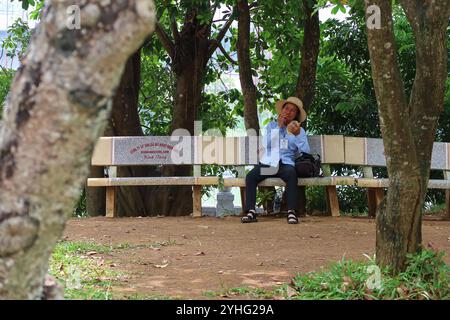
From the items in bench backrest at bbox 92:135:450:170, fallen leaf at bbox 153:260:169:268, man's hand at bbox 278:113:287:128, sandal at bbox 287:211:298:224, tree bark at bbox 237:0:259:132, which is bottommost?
fallen leaf at bbox 153:260:169:268

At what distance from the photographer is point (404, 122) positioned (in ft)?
14.2

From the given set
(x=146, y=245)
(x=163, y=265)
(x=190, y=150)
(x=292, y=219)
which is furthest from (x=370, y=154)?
(x=163, y=265)

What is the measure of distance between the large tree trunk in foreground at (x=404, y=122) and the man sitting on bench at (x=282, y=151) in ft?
12.3

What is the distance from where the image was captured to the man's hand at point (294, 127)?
341 inches

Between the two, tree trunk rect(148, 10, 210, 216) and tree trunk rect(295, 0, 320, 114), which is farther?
tree trunk rect(148, 10, 210, 216)

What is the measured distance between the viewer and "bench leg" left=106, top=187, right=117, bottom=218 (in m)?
9.26

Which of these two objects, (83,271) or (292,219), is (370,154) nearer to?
(292,219)

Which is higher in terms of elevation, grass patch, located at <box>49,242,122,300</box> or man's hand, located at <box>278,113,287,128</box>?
man's hand, located at <box>278,113,287,128</box>

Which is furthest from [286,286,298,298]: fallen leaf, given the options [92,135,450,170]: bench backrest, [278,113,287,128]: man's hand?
[92,135,450,170]: bench backrest

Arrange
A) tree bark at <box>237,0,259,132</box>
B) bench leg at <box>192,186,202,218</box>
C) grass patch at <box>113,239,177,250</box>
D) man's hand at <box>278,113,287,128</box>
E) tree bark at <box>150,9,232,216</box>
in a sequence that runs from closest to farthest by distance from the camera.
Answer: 1. grass patch at <box>113,239,177,250</box>
2. man's hand at <box>278,113,287,128</box>
3. bench leg at <box>192,186,202,218</box>
4. tree bark at <box>237,0,259,132</box>
5. tree bark at <box>150,9,232,216</box>

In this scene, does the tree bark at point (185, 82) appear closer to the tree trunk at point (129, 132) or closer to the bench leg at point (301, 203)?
the tree trunk at point (129, 132)

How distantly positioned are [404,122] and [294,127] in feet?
14.3

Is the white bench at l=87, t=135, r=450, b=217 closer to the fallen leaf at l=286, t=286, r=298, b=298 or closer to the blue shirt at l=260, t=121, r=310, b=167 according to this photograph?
the blue shirt at l=260, t=121, r=310, b=167

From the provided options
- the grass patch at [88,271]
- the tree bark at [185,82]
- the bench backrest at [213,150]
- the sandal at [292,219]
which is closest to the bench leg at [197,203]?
the bench backrest at [213,150]
